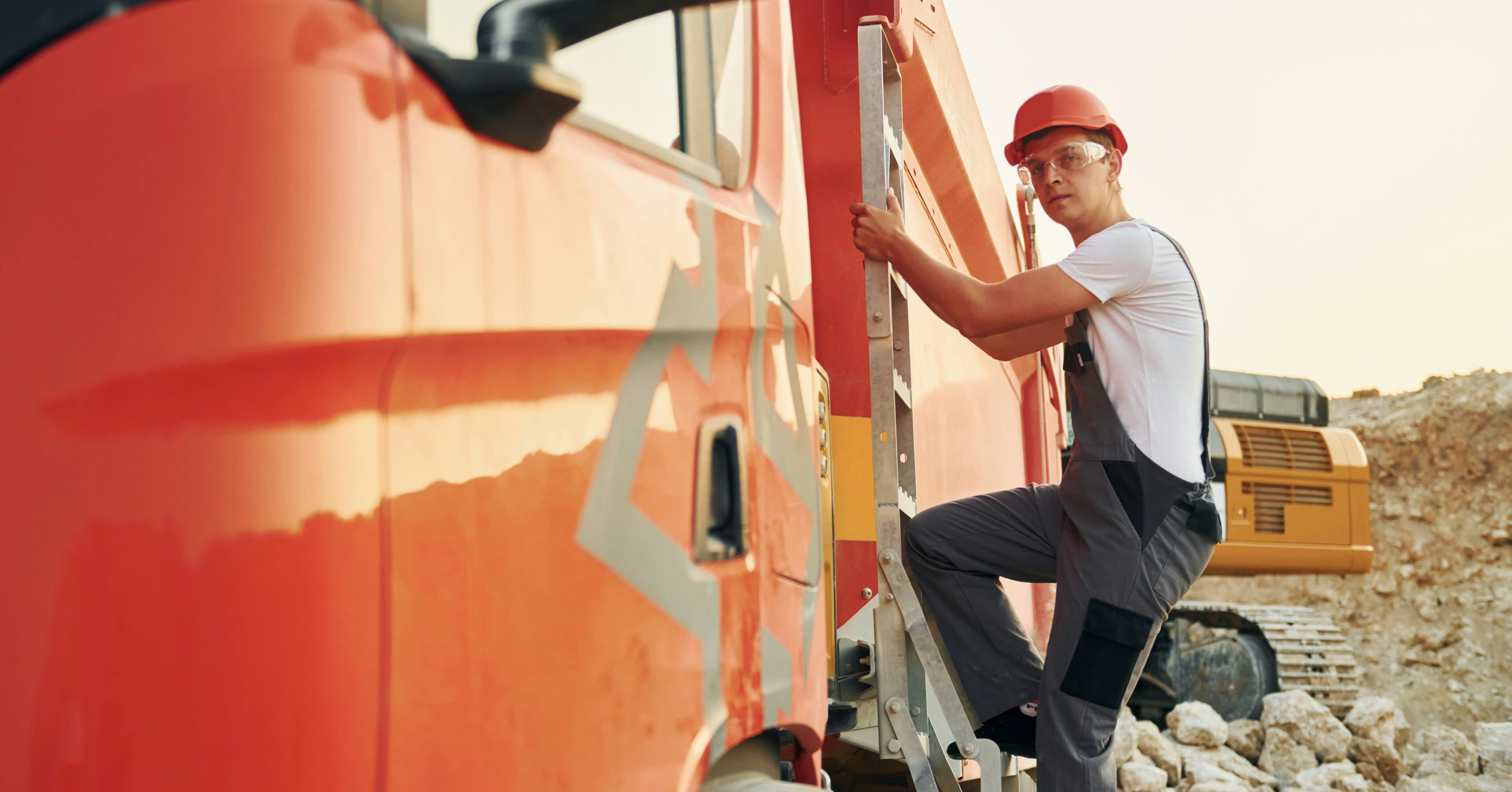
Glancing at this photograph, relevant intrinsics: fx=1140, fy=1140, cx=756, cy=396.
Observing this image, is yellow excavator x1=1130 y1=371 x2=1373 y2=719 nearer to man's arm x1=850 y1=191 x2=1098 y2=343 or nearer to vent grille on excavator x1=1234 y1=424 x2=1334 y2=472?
vent grille on excavator x1=1234 y1=424 x2=1334 y2=472

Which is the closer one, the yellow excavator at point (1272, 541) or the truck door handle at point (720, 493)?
the truck door handle at point (720, 493)

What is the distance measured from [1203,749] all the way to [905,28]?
17.6 ft

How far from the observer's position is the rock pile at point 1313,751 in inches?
234

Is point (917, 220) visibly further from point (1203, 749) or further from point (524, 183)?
point (1203, 749)

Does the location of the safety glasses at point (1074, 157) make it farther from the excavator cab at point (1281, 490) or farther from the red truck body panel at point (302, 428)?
the excavator cab at point (1281, 490)

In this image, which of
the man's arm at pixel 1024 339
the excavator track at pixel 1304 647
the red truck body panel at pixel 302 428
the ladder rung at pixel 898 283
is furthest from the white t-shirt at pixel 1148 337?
the excavator track at pixel 1304 647

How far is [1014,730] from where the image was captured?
2.39 meters

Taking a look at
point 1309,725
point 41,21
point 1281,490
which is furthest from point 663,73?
point 1281,490

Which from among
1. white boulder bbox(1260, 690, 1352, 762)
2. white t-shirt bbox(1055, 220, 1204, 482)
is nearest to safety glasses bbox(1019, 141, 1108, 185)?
white t-shirt bbox(1055, 220, 1204, 482)

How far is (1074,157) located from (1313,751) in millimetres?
5454

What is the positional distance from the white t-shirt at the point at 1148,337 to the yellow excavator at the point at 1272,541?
592cm

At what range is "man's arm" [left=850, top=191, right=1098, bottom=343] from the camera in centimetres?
215

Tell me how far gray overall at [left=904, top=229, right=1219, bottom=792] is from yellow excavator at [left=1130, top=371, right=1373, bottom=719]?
5880 millimetres

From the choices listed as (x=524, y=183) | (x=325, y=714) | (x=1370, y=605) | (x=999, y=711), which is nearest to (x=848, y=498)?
(x=999, y=711)
